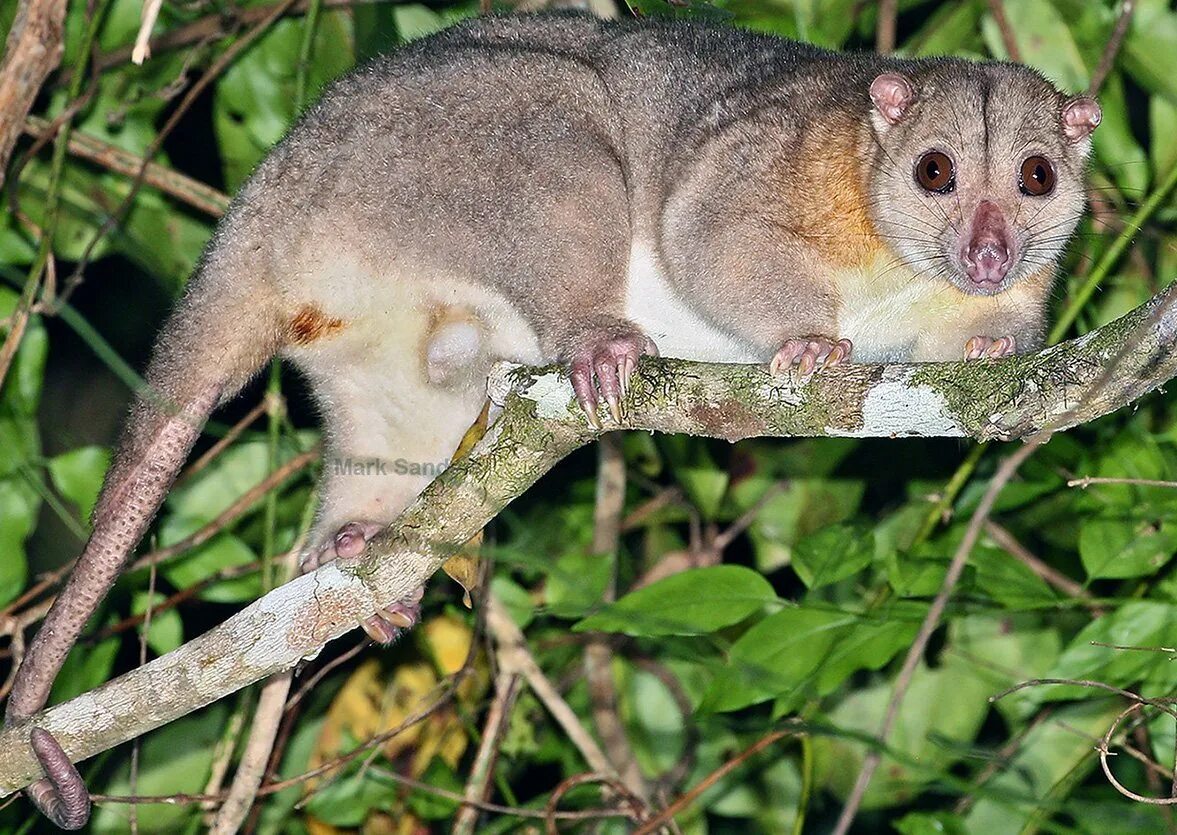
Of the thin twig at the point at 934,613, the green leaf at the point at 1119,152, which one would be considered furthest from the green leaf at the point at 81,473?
the green leaf at the point at 1119,152

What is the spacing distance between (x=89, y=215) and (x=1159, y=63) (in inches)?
146

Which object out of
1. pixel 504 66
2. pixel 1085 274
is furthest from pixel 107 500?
pixel 1085 274

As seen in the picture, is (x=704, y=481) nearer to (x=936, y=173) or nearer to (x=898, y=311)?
(x=898, y=311)

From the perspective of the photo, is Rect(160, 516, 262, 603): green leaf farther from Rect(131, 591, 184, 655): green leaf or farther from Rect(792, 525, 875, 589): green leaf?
Rect(792, 525, 875, 589): green leaf

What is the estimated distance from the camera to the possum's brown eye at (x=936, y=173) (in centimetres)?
381

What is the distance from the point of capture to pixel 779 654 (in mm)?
3729

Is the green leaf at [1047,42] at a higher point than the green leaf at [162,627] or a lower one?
higher

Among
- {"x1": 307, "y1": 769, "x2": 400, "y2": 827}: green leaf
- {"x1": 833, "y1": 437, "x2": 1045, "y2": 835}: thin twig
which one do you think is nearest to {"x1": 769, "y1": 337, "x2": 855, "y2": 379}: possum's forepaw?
{"x1": 833, "y1": 437, "x2": 1045, "y2": 835}: thin twig

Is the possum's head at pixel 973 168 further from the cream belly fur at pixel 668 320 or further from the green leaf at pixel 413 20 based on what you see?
the green leaf at pixel 413 20

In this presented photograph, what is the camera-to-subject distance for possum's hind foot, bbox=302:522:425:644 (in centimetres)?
400

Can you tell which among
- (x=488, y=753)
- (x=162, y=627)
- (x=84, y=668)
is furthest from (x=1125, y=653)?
(x=84, y=668)

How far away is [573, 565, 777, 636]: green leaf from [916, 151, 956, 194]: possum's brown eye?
1.14 metres

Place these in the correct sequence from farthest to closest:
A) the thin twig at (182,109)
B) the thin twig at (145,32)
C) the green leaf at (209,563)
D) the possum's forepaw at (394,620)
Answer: the thin twig at (182,109)
the green leaf at (209,563)
the possum's forepaw at (394,620)
the thin twig at (145,32)

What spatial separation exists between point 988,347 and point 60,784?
253 cm
